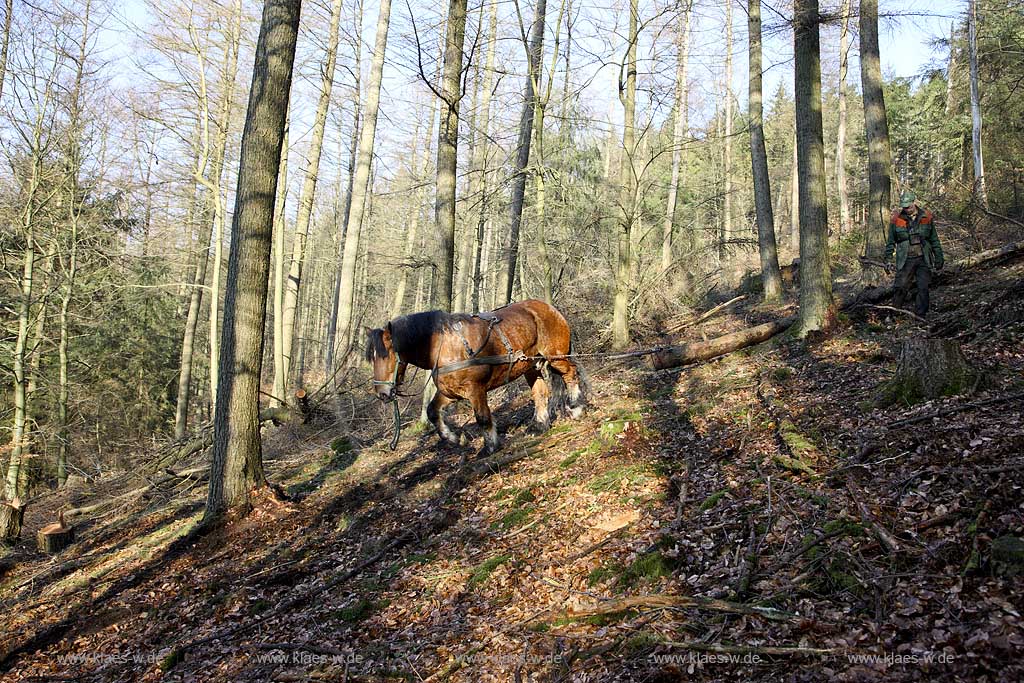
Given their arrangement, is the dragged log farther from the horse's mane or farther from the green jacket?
the horse's mane

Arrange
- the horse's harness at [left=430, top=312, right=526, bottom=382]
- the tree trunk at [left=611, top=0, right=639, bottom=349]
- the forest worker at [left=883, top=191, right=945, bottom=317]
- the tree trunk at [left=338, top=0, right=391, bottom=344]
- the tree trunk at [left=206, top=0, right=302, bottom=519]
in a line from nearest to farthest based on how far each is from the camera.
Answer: the tree trunk at [left=206, top=0, right=302, bottom=519]
the horse's harness at [left=430, top=312, right=526, bottom=382]
the forest worker at [left=883, top=191, right=945, bottom=317]
the tree trunk at [left=611, top=0, right=639, bottom=349]
the tree trunk at [left=338, top=0, right=391, bottom=344]

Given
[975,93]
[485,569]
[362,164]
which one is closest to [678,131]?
[975,93]

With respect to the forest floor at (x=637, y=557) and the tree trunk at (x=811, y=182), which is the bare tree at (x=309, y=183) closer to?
the forest floor at (x=637, y=557)

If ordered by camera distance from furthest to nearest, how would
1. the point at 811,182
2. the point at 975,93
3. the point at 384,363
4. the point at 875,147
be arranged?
1. the point at 975,93
2. the point at 875,147
3. the point at 811,182
4. the point at 384,363

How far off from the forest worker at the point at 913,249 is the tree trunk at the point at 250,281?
944cm

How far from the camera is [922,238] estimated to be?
9.53m

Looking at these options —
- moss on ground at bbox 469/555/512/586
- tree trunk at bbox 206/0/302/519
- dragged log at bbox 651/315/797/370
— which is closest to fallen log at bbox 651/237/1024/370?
dragged log at bbox 651/315/797/370

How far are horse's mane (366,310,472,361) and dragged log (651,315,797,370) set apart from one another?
170 inches

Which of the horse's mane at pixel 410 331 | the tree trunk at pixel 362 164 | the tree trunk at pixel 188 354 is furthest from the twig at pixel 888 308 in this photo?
the tree trunk at pixel 188 354

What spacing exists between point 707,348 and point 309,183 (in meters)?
12.3

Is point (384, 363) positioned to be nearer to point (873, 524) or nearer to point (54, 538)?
point (873, 524)

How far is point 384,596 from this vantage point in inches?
219

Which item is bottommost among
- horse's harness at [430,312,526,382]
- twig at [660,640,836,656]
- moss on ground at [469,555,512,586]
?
moss on ground at [469,555,512,586]

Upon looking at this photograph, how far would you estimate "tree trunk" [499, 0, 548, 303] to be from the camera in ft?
43.9
